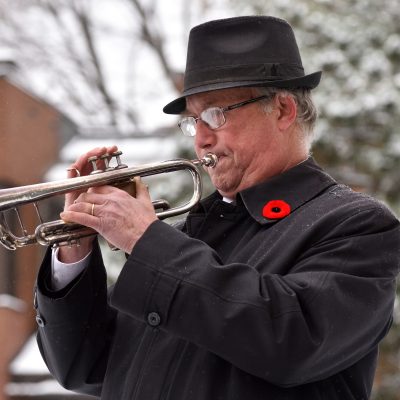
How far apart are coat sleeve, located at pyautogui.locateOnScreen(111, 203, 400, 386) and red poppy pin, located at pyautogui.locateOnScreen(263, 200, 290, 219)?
0.79 feet

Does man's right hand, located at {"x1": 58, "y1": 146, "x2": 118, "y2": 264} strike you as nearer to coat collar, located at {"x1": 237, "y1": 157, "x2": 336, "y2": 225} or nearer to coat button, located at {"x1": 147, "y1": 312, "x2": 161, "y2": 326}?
coat collar, located at {"x1": 237, "y1": 157, "x2": 336, "y2": 225}

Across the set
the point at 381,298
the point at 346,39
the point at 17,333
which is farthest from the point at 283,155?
the point at 17,333

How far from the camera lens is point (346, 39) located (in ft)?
30.2

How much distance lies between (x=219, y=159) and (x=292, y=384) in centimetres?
79

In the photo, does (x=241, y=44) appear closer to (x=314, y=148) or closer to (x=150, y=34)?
(x=314, y=148)

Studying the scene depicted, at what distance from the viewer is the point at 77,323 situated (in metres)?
2.83

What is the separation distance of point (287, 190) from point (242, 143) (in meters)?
0.21

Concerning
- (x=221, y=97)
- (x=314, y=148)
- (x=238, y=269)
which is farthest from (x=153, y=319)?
(x=314, y=148)

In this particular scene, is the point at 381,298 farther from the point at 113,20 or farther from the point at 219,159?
the point at 113,20

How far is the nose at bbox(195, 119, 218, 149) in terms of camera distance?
9.09 ft

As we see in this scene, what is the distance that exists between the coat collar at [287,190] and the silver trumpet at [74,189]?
173mm

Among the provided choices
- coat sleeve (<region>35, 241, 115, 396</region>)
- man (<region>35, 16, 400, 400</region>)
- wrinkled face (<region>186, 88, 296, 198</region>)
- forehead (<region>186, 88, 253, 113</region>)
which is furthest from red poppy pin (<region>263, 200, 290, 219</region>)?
coat sleeve (<region>35, 241, 115, 396</region>)

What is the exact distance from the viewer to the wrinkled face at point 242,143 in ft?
9.05

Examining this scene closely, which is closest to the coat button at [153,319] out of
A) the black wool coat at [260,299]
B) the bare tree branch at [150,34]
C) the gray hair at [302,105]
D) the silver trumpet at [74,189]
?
the black wool coat at [260,299]
